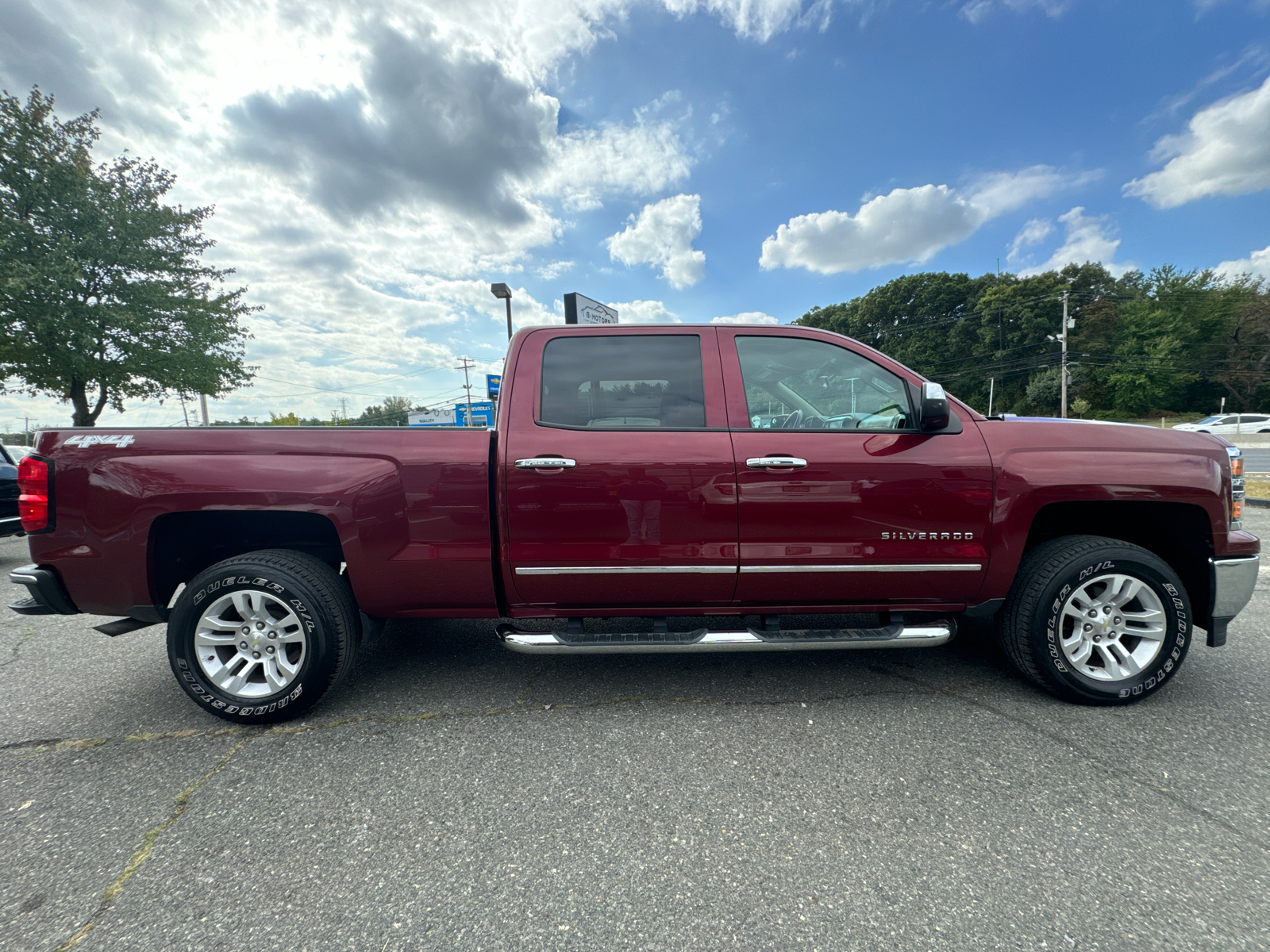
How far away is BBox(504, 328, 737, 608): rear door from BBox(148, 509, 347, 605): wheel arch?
104cm

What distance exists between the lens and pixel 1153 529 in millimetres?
2881

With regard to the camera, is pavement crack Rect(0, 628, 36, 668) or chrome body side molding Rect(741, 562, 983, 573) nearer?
chrome body side molding Rect(741, 562, 983, 573)

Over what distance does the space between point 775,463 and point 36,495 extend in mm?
3354

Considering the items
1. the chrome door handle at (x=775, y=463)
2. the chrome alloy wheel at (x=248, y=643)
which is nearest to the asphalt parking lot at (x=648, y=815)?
the chrome alloy wheel at (x=248, y=643)

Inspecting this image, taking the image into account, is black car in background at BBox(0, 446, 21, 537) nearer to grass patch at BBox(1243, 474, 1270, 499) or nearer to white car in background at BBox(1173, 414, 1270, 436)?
grass patch at BBox(1243, 474, 1270, 499)

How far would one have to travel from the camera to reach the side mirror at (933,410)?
2.48m

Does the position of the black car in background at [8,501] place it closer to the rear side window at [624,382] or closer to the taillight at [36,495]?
the taillight at [36,495]

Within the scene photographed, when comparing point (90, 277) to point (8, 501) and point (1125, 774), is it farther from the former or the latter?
point (1125, 774)

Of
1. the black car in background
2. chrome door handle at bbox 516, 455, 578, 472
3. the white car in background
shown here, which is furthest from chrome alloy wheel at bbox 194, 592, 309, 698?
the white car in background

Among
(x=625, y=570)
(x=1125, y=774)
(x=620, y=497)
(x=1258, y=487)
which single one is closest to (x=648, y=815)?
(x=625, y=570)

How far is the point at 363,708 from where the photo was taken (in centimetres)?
266

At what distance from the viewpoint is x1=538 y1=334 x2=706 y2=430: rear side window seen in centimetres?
266

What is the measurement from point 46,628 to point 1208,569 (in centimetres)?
732

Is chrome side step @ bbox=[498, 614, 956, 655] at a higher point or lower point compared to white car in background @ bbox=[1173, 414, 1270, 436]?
lower
